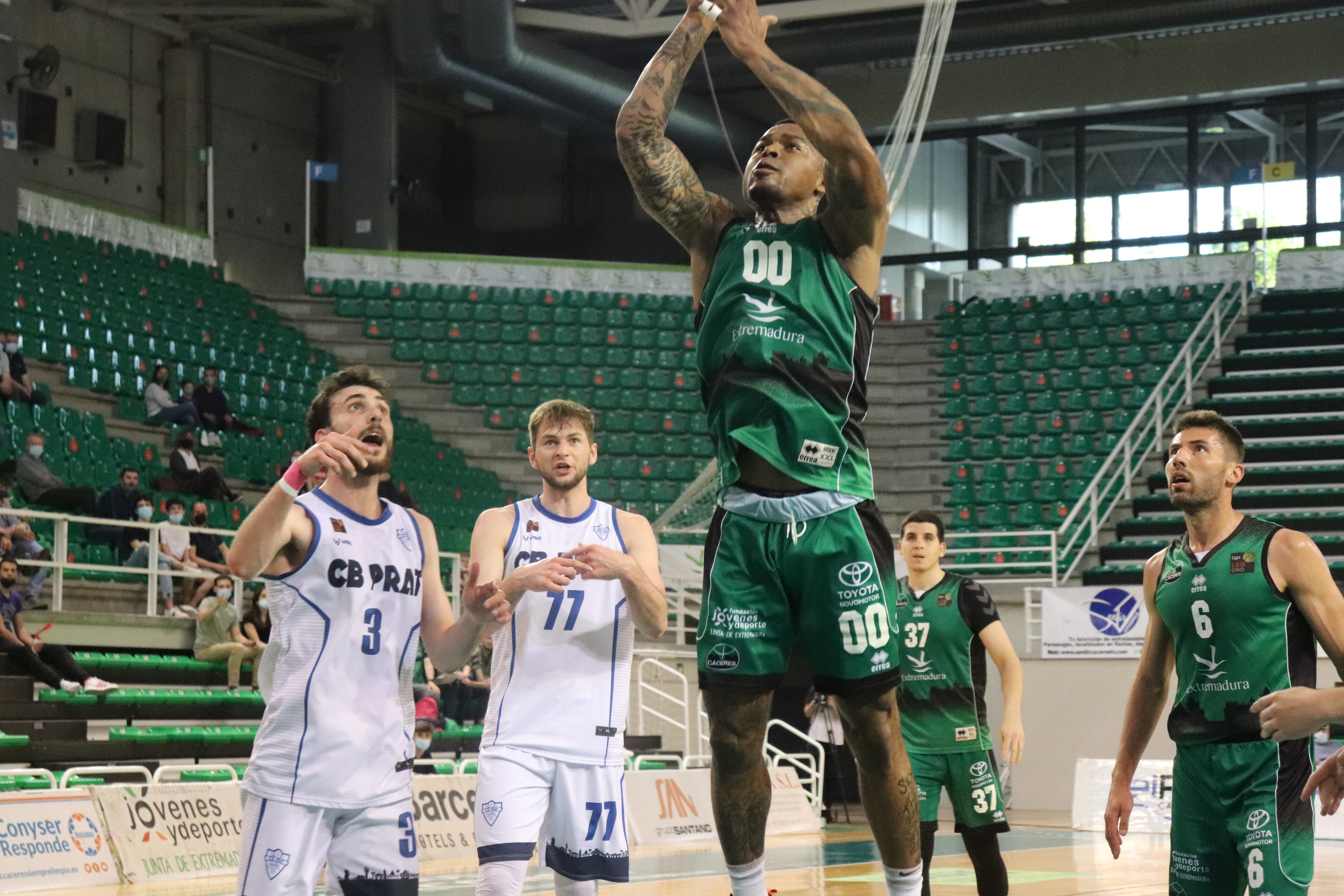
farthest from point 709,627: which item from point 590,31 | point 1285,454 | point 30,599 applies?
point 590,31

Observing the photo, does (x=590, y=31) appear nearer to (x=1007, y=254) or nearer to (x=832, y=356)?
(x=1007, y=254)

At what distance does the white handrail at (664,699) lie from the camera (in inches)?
669

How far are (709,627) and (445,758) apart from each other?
10456 mm

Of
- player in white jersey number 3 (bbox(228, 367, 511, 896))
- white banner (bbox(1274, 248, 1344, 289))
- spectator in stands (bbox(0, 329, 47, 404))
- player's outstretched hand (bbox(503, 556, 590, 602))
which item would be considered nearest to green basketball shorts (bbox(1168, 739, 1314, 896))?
player's outstretched hand (bbox(503, 556, 590, 602))

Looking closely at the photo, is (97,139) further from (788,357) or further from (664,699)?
(788,357)

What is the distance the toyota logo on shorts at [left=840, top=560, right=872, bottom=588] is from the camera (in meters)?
4.33

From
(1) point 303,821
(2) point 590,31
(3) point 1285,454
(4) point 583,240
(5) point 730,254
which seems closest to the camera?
(1) point 303,821

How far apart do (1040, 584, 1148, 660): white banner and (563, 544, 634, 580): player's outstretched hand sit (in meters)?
13.6

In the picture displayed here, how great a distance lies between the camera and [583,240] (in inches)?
1261

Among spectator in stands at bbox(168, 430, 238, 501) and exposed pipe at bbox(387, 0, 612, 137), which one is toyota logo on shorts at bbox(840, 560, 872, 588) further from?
exposed pipe at bbox(387, 0, 612, 137)

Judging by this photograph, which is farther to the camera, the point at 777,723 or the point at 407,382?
the point at 407,382

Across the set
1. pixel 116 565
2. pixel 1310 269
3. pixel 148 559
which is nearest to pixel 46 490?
pixel 116 565

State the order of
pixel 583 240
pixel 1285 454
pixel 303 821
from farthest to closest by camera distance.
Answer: pixel 583 240
pixel 1285 454
pixel 303 821

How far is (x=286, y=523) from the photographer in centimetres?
423
